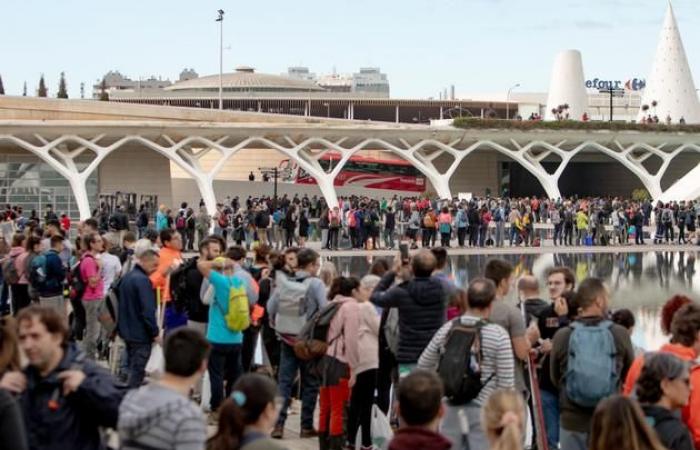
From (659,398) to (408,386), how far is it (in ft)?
3.70

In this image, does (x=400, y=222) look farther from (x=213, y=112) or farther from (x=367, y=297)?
(x=367, y=297)

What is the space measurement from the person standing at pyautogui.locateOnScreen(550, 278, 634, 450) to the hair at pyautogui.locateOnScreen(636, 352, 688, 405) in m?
1.23

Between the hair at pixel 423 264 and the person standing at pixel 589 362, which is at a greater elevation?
the hair at pixel 423 264

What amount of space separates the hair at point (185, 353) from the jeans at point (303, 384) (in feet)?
14.1

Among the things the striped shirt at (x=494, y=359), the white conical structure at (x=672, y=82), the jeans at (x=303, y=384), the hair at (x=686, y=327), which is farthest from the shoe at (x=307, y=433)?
the white conical structure at (x=672, y=82)

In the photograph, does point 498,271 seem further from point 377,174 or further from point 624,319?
point 377,174

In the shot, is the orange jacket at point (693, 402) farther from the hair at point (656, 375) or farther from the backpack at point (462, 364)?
the backpack at point (462, 364)

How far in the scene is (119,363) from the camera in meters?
11.5

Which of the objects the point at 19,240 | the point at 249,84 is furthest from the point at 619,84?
the point at 19,240

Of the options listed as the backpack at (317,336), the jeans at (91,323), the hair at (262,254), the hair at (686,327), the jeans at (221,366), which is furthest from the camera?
the jeans at (91,323)

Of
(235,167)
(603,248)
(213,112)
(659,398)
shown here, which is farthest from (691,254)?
(659,398)

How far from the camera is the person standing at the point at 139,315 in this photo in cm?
980

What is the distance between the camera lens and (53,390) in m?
5.55

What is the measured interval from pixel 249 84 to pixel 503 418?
90.6 meters
